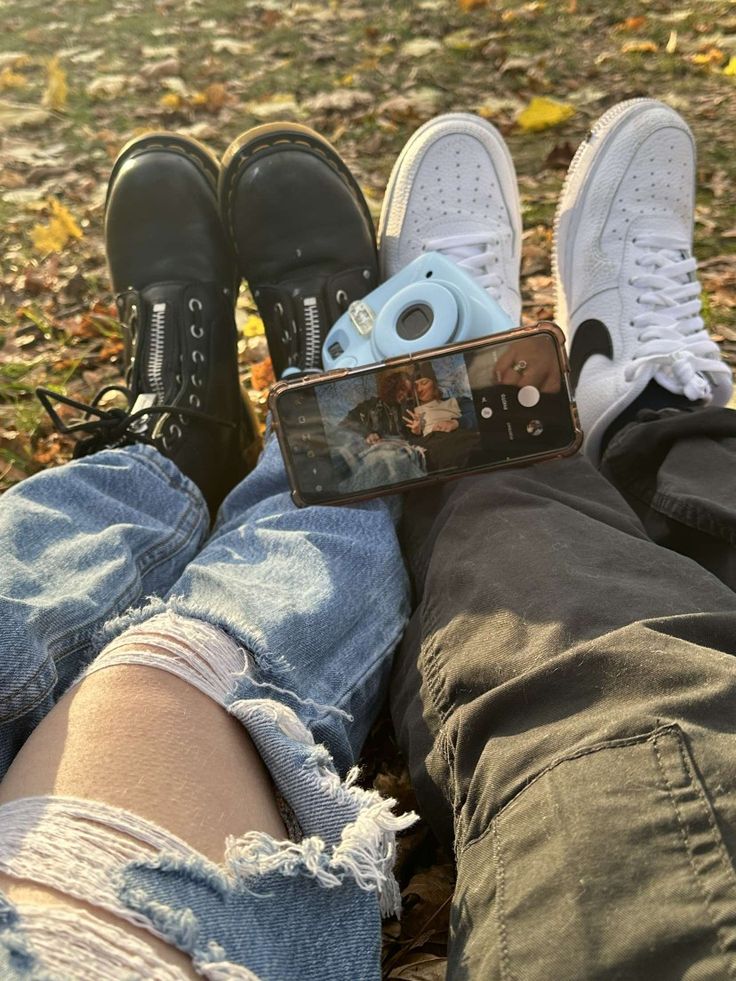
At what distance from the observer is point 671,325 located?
1612mm

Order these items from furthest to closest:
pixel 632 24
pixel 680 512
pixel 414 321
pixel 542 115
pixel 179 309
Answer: pixel 632 24
pixel 542 115
pixel 179 309
pixel 414 321
pixel 680 512

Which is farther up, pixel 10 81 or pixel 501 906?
pixel 10 81

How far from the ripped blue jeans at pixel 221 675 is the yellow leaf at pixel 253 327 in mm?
714

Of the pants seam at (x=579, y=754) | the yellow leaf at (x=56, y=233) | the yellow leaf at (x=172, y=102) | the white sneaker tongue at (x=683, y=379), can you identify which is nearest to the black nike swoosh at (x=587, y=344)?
the white sneaker tongue at (x=683, y=379)

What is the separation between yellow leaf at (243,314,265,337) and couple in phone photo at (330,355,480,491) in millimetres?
754

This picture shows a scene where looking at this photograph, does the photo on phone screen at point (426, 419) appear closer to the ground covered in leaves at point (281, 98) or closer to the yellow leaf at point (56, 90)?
the ground covered in leaves at point (281, 98)

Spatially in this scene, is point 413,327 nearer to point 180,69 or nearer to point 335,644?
point 335,644

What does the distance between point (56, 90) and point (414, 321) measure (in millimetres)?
2127

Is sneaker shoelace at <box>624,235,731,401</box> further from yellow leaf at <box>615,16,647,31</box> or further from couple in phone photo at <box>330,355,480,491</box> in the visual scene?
yellow leaf at <box>615,16,647,31</box>

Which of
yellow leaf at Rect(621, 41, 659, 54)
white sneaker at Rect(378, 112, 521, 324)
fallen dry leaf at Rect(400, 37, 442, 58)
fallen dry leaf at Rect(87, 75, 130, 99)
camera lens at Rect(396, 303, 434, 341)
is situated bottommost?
camera lens at Rect(396, 303, 434, 341)

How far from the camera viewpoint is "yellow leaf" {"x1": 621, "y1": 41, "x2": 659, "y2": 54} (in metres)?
2.71

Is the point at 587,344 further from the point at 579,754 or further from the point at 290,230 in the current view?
the point at 579,754

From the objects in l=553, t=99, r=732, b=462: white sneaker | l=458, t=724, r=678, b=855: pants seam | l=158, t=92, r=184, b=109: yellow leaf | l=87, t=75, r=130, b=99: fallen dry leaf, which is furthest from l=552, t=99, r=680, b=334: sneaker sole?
l=87, t=75, r=130, b=99: fallen dry leaf

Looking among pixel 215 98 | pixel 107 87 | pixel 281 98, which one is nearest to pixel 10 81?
pixel 107 87
